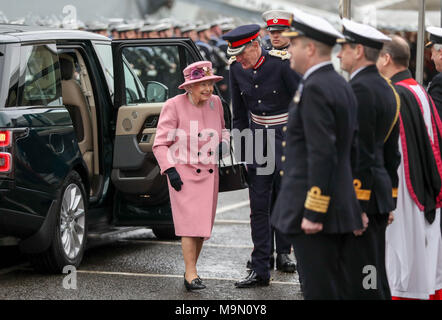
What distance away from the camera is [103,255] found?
8.25 metres

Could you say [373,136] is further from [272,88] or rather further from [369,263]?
[272,88]

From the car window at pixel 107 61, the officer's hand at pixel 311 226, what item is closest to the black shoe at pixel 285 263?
the car window at pixel 107 61

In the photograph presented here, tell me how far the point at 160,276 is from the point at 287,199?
9.40 ft

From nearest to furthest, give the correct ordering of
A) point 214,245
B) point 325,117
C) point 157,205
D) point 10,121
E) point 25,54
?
point 325,117
point 10,121
point 25,54
point 157,205
point 214,245

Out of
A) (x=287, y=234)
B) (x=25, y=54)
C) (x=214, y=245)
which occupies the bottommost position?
(x=214, y=245)

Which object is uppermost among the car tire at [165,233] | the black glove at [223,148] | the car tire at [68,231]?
the black glove at [223,148]

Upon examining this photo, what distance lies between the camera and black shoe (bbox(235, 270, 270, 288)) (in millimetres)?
6887

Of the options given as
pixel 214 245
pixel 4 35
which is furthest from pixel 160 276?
pixel 4 35

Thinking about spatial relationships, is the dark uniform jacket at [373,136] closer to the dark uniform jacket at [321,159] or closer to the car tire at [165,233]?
the dark uniform jacket at [321,159]

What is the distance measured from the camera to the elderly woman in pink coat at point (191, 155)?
6824mm

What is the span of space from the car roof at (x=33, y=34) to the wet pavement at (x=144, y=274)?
1758mm

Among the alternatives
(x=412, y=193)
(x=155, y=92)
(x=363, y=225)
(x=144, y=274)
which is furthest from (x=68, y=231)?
(x=363, y=225)

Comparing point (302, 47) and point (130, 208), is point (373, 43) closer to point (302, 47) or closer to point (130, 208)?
point (302, 47)

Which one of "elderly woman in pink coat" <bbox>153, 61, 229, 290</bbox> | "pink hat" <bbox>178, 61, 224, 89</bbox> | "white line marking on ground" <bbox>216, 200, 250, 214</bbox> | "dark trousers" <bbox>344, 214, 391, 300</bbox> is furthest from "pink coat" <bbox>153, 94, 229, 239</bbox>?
"white line marking on ground" <bbox>216, 200, 250, 214</bbox>
